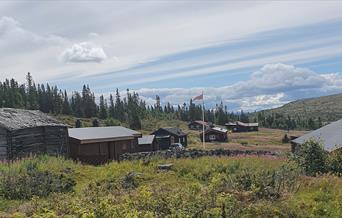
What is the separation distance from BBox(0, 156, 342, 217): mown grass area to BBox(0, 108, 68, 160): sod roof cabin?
7056 millimetres

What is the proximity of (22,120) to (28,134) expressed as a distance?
1.14 m

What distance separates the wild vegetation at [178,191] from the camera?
26.6ft

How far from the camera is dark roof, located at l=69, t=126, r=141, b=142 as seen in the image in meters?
34.5

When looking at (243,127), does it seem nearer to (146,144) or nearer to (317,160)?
(146,144)

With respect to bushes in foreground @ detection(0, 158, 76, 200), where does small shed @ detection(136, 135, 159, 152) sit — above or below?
below

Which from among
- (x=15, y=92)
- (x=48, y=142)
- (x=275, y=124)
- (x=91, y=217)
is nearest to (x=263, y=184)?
(x=91, y=217)

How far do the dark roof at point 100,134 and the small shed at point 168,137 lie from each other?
28.2m

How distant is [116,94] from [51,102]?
3265 centimetres

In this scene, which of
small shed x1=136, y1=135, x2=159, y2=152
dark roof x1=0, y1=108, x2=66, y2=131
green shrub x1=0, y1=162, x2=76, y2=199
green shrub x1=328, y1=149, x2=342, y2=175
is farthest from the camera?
small shed x1=136, y1=135, x2=159, y2=152

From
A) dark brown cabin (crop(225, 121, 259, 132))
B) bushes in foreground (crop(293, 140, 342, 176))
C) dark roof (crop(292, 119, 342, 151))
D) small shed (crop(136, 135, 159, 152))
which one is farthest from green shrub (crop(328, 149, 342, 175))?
dark brown cabin (crop(225, 121, 259, 132))

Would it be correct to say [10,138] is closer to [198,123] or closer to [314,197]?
[314,197]

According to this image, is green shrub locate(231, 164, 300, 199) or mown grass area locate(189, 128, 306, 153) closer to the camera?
green shrub locate(231, 164, 300, 199)

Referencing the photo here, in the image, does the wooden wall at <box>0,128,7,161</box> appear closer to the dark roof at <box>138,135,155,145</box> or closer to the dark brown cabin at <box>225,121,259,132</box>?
the dark roof at <box>138,135,155,145</box>

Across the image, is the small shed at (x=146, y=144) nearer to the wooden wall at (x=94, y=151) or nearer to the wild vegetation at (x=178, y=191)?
the wooden wall at (x=94, y=151)
